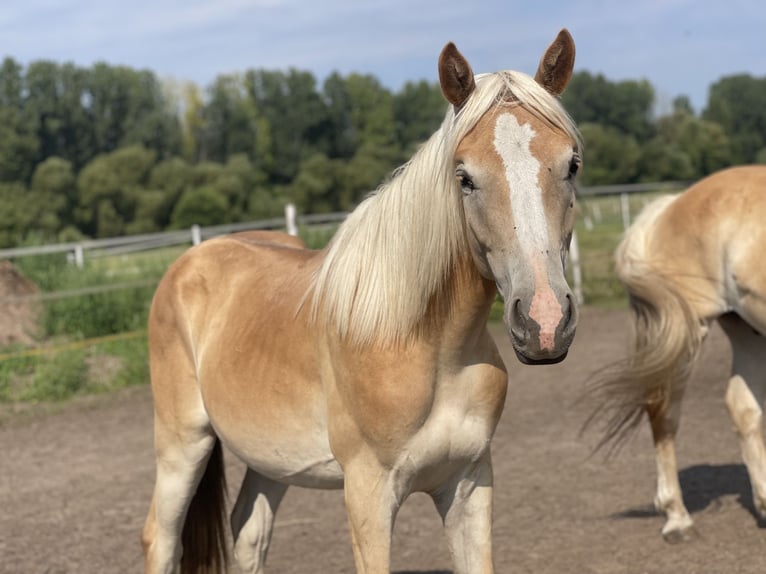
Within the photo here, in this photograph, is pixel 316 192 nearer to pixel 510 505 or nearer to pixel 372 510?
pixel 510 505

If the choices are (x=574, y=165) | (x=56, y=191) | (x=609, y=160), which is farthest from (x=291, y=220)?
(x=56, y=191)

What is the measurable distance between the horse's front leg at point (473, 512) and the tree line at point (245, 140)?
25490 millimetres

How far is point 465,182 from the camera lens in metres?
2.19

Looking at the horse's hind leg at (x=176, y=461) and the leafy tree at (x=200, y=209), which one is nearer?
the horse's hind leg at (x=176, y=461)

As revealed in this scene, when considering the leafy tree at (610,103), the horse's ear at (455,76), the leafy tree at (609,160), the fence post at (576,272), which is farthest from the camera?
the leafy tree at (610,103)

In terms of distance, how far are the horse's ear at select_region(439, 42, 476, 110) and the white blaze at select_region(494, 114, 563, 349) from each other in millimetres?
159

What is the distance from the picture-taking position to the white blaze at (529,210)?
1952 mm

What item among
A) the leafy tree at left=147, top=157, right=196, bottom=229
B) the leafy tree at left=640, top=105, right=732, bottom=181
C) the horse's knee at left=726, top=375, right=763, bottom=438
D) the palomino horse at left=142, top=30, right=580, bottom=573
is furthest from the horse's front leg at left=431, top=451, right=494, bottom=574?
the leafy tree at left=147, top=157, right=196, bottom=229

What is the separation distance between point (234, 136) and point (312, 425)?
47.0 m

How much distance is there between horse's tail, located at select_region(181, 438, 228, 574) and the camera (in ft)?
11.8

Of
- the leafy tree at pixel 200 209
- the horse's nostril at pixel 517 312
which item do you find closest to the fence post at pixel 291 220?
the horse's nostril at pixel 517 312

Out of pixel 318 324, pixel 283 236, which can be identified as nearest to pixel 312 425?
pixel 318 324

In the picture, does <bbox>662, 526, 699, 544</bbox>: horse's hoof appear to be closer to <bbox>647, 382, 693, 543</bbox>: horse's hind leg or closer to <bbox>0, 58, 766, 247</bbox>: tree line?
<bbox>647, 382, 693, 543</bbox>: horse's hind leg

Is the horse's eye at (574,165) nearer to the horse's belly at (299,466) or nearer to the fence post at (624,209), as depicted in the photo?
the horse's belly at (299,466)
